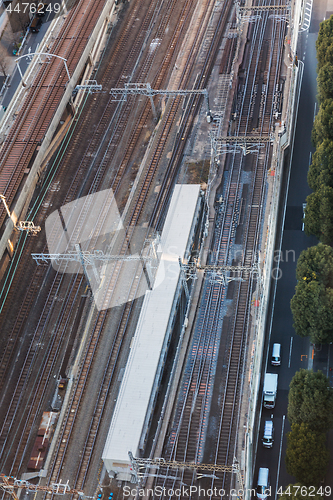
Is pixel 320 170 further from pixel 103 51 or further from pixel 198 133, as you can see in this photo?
pixel 103 51

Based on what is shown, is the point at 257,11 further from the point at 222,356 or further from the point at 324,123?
the point at 222,356

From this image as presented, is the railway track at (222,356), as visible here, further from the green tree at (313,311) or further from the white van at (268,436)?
the green tree at (313,311)

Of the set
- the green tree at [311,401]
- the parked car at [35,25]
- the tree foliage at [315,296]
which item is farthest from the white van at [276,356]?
the parked car at [35,25]

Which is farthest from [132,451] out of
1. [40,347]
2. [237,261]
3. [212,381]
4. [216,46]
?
[216,46]

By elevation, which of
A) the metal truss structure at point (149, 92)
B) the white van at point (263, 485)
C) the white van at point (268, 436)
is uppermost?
the metal truss structure at point (149, 92)

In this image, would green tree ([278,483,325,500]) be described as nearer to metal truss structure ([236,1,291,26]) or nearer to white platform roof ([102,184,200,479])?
white platform roof ([102,184,200,479])

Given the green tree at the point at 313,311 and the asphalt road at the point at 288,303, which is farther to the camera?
the green tree at the point at 313,311
